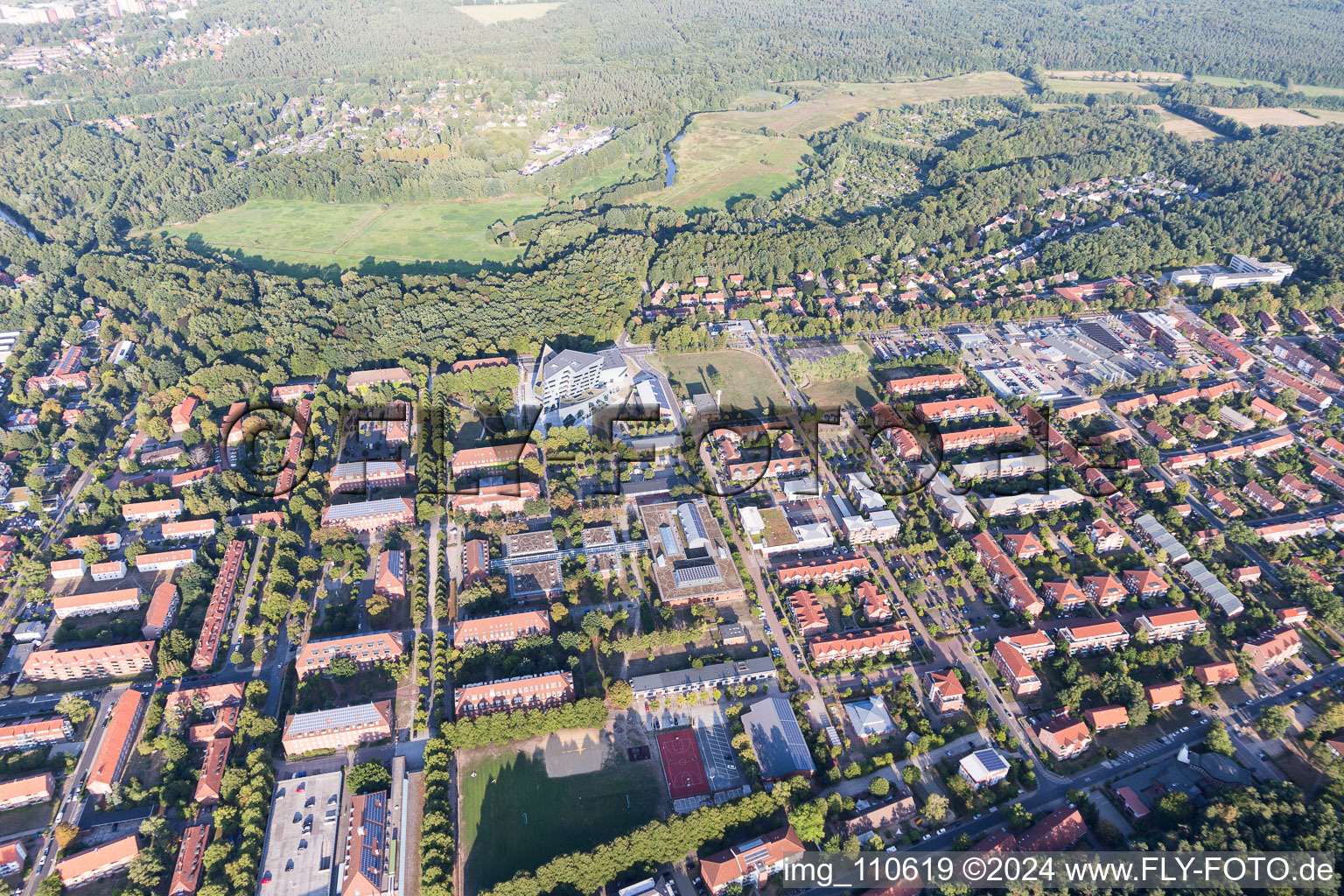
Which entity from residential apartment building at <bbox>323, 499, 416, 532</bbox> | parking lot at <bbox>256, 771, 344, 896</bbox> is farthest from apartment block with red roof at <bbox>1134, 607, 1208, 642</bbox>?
residential apartment building at <bbox>323, 499, 416, 532</bbox>

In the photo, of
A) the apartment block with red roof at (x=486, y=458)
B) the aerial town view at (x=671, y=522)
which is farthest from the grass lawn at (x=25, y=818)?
the apartment block with red roof at (x=486, y=458)

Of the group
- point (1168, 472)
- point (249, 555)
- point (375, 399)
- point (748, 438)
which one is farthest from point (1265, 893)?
point (375, 399)

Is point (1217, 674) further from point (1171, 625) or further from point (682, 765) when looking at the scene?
point (682, 765)

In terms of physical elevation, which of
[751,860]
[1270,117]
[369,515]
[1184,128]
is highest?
[1270,117]

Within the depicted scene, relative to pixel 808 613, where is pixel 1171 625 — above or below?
below

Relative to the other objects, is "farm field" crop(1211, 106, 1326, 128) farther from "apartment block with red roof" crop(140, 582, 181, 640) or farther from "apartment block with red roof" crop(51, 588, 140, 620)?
"apartment block with red roof" crop(51, 588, 140, 620)

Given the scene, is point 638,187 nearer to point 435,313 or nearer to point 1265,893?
point 435,313

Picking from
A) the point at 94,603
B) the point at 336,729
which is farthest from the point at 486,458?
the point at 94,603
